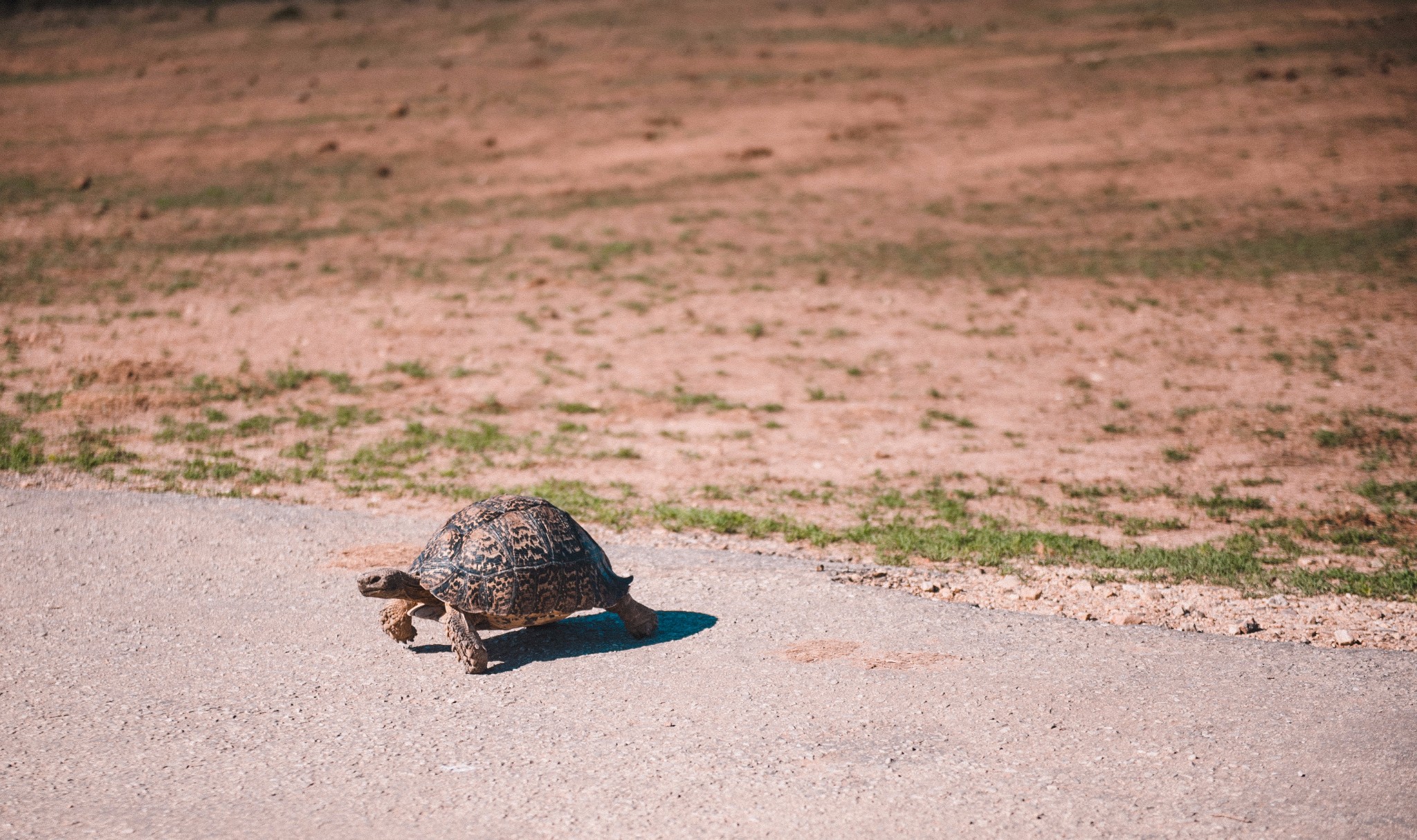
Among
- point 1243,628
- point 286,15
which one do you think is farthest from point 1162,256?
point 286,15

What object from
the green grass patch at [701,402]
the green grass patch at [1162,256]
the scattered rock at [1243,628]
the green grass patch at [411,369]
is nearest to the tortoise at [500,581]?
the scattered rock at [1243,628]

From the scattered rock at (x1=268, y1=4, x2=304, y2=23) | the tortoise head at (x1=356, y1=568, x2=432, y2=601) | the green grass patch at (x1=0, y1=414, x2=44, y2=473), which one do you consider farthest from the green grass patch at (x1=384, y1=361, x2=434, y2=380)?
the scattered rock at (x1=268, y1=4, x2=304, y2=23)

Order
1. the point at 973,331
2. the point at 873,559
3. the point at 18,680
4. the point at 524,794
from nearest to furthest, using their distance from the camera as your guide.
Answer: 1. the point at 524,794
2. the point at 18,680
3. the point at 873,559
4. the point at 973,331

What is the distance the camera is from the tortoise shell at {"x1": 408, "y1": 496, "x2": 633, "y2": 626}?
6656mm

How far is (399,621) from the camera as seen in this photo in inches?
274

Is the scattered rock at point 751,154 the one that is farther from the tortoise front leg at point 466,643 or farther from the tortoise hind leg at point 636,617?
the tortoise front leg at point 466,643

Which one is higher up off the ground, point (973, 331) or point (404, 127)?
point (404, 127)

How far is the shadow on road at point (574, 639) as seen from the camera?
6984mm

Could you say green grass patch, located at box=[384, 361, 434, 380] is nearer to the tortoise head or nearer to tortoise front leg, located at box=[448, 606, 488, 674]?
the tortoise head

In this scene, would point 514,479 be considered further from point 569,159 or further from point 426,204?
point 569,159

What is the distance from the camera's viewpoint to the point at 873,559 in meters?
8.68

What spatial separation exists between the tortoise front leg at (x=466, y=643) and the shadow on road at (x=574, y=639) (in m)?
0.12

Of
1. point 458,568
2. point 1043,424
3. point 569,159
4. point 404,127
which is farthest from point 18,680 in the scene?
point 404,127

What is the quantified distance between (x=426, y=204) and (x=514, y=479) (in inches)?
620
